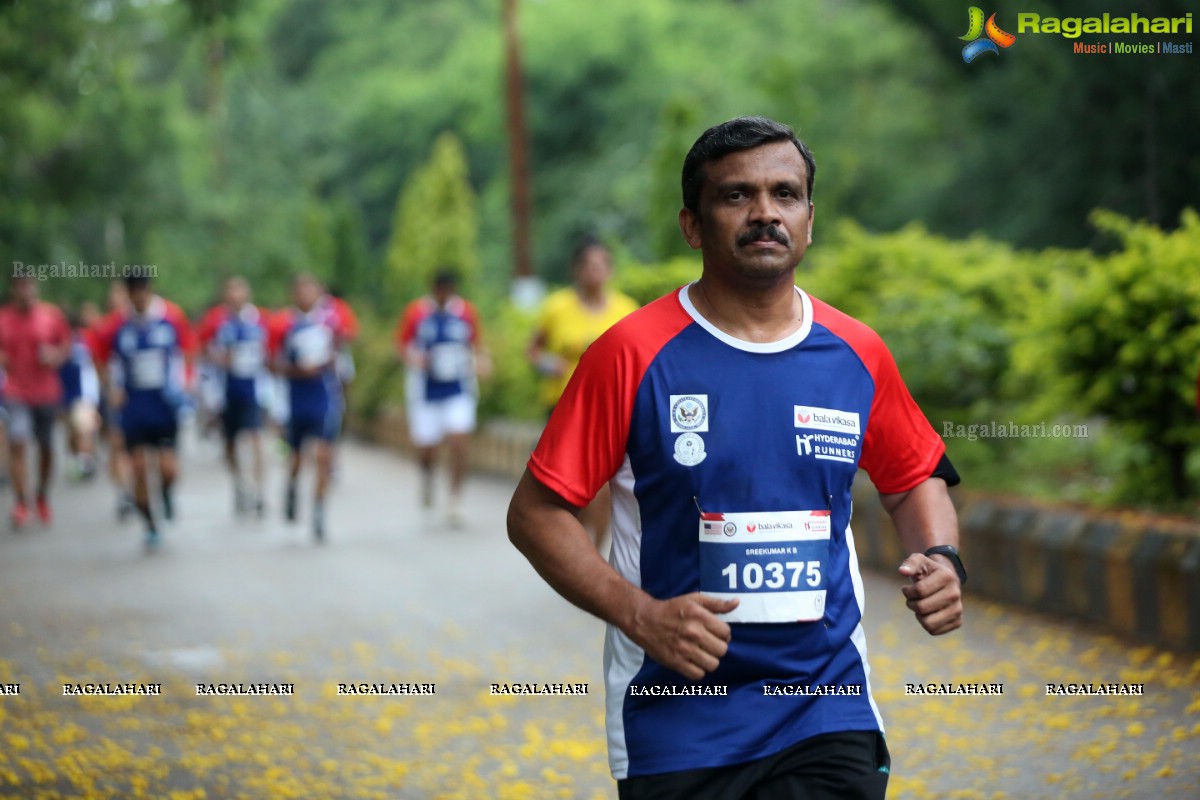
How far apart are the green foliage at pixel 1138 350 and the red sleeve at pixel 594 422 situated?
637 cm

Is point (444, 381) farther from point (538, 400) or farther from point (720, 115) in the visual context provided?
point (720, 115)

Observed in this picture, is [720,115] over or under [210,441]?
over

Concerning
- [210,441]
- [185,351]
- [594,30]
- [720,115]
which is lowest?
[210,441]

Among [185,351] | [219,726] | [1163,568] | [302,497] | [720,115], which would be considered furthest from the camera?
[720,115]

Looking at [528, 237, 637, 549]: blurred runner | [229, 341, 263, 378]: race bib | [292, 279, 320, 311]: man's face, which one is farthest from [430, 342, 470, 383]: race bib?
[528, 237, 637, 549]: blurred runner

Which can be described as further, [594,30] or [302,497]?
[594,30]

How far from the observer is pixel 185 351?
1423cm

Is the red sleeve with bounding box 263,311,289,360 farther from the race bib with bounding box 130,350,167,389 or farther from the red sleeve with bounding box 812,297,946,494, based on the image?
the red sleeve with bounding box 812,297,946,494

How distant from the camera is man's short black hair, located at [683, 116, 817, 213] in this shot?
3.33m

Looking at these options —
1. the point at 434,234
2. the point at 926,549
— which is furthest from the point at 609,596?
the point at 434,234

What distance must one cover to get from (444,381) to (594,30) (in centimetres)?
2815

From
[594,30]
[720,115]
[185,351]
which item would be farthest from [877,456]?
[594,30]

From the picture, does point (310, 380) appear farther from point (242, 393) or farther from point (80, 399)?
point (80, 399)

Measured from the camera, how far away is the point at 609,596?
3.20 m
